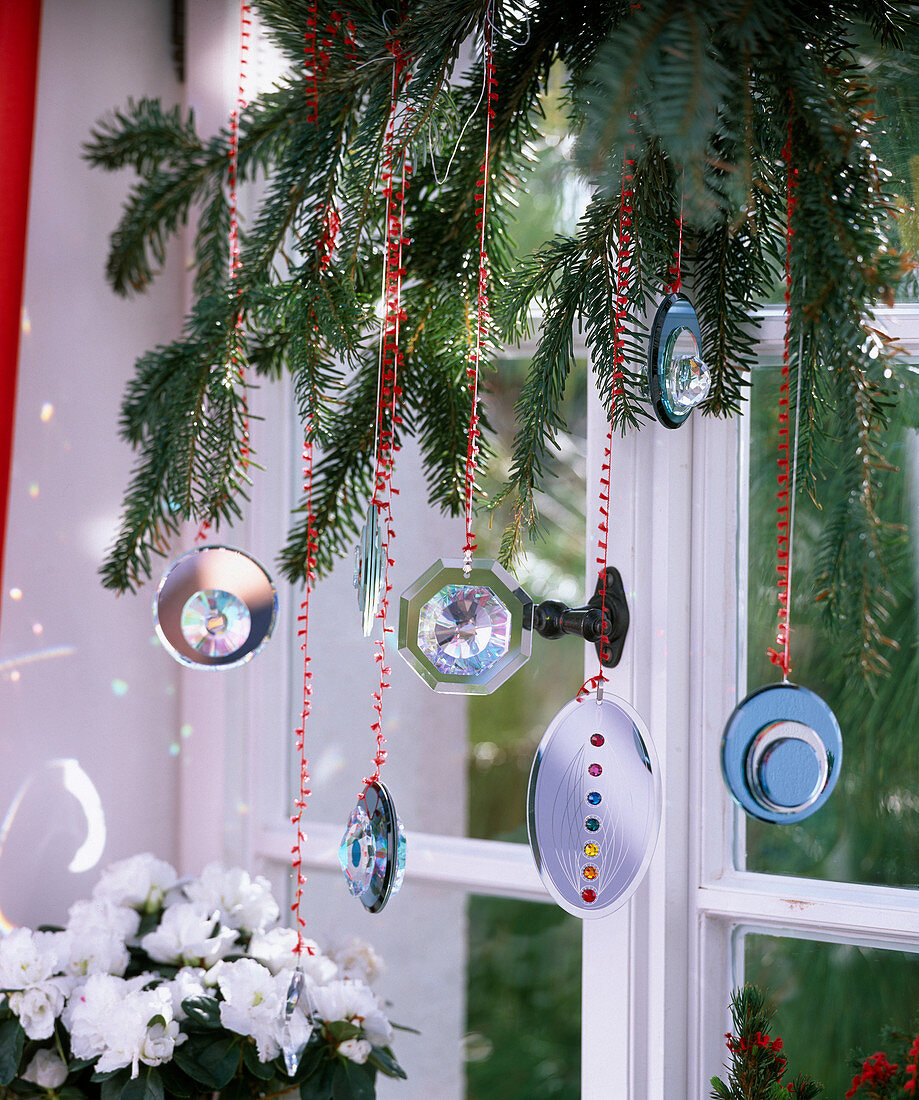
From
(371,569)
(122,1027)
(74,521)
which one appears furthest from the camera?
(74,521)

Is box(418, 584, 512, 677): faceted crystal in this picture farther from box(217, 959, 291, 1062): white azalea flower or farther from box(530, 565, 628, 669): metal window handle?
box(217, 959, 291, 1062): white azalea flower

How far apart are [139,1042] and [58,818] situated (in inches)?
12.6

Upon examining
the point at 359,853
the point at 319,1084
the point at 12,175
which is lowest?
the point at 319,1084

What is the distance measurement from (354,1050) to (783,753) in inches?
20.2

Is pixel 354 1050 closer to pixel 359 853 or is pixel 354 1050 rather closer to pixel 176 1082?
pixel 176 1082

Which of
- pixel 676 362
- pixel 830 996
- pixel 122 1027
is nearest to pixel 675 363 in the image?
pixel 676 362

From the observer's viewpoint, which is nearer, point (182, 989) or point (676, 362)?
point (676, 362)

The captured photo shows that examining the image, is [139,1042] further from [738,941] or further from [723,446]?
[723,446]

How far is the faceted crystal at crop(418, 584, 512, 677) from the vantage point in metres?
0.68

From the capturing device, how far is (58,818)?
3.54 feet

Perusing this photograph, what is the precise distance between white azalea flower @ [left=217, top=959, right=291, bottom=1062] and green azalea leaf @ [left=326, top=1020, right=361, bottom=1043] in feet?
0.18

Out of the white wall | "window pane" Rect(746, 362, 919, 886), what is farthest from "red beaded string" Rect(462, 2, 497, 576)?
the white wall

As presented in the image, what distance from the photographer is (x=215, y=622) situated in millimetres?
791

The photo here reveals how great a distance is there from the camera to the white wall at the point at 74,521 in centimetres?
106
